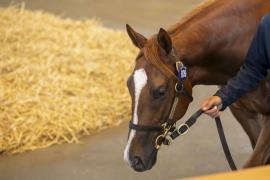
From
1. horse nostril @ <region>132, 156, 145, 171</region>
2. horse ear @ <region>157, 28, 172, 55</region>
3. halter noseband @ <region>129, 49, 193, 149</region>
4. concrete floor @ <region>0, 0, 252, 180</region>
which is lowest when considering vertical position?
concrete floor @ <region>0, 0, 252, 180</region>

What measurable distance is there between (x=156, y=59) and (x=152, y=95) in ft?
0.52

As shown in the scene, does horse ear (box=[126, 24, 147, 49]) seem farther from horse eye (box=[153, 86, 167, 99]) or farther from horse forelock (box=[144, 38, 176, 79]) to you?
horse eye (box=[153, 86, 167, 99])

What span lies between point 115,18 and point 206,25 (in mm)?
4915

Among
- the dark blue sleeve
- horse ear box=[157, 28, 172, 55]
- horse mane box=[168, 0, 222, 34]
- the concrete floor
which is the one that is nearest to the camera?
the dark blue sleeve

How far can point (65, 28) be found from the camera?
6.12m

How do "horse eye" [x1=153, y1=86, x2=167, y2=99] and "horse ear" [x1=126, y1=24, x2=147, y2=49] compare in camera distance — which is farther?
"horse ear" [x1=126, y1=24, x2=147, y2=49]

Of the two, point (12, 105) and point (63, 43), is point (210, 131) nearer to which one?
point (12, 105)

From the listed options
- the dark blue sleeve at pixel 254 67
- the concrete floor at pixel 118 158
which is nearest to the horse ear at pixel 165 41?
the dark blue sleeve at pixel 254 67

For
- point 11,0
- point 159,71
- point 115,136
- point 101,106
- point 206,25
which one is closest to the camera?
point 159,71

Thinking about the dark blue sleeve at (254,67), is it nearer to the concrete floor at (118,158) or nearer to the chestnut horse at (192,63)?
the chestnut horse at (192,63)

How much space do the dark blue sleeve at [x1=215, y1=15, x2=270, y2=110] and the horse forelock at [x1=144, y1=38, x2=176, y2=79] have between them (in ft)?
0.79

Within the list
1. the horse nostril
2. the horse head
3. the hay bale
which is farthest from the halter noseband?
the hay bale

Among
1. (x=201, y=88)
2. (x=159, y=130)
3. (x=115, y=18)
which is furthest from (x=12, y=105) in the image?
(x=115, y=18)

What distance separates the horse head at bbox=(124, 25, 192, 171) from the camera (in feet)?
7.48
